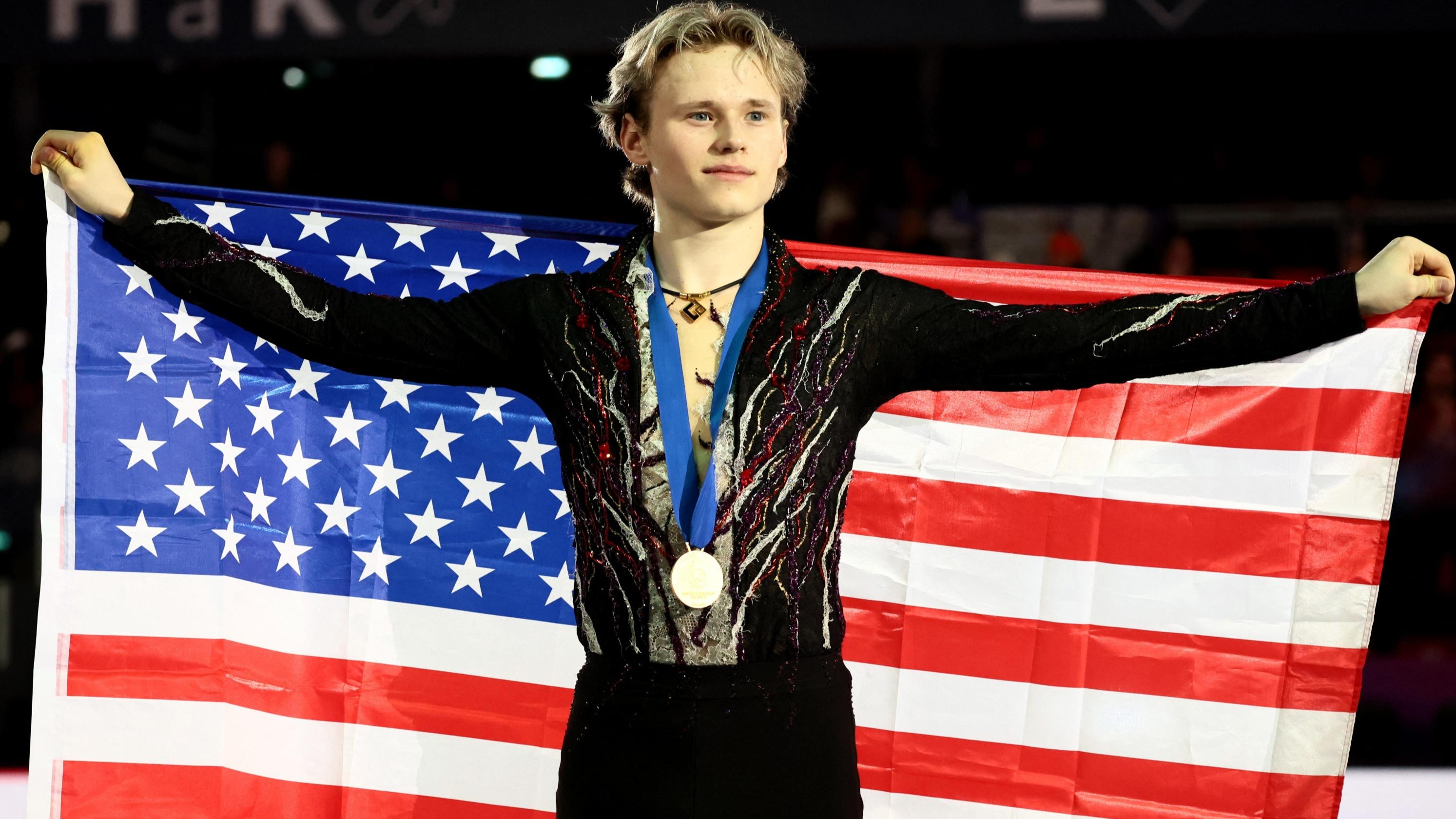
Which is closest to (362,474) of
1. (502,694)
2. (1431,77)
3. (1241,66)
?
(502,694)

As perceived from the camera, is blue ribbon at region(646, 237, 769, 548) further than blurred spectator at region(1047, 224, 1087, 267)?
No

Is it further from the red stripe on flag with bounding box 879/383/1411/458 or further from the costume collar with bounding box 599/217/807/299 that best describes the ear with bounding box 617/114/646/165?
the red stripe on flag with bounding box 879/383/1411/458

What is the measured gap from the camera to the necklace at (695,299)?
1.99m

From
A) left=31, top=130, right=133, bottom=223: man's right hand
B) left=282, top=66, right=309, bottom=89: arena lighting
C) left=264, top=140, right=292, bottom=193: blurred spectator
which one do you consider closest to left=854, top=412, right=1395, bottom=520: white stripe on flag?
left=31, top=130, right=133, bottom=223: man's right hand

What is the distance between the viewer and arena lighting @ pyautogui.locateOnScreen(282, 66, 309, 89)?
7.67 metres

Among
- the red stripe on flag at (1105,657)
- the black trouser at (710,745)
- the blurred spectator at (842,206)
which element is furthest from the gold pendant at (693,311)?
the blurred spectator at (842,206)

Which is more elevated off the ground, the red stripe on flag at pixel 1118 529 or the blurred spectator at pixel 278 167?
the blurred spectator at pixel 278 167

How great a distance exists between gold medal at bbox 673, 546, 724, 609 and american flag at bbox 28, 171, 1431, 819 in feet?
4.11

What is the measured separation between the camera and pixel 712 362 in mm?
1958

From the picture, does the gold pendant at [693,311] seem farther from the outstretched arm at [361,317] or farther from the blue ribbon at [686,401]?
the outstretched arm at [361,317]

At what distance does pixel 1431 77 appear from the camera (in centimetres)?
689

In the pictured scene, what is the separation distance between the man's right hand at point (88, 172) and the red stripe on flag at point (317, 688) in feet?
4.07

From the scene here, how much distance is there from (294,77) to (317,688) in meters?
5.76

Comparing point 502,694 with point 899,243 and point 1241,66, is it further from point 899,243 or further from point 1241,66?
point 1241,66
